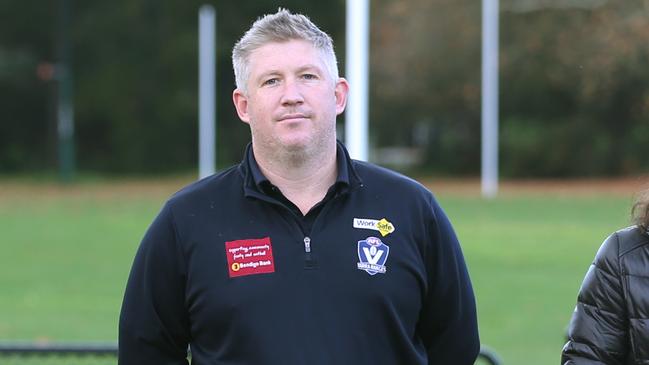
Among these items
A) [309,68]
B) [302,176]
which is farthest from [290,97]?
[302,176]

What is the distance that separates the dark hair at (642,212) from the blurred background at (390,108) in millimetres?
15903

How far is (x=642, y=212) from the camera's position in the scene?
341 centimetres

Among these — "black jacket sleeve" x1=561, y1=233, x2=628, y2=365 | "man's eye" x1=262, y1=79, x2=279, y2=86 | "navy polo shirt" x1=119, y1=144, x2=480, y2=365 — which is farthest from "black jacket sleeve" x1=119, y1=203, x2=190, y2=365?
"black jacket sleeve" x1=561, y1=233, x2=628, y2=365

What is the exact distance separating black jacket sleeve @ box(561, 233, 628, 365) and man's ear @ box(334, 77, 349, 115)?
33.8 inches

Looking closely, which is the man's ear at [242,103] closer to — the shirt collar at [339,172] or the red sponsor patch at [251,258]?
the shirt collar at [339,172]

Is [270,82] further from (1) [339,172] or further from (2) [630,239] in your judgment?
(2) [630,239]

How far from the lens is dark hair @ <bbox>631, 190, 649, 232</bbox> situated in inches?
133

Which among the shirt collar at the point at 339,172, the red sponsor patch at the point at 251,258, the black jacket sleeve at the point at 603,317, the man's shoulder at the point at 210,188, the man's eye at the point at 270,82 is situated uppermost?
→ the man's eye at the point at 270,82

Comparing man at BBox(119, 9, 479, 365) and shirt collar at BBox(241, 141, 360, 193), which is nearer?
man at BBox(119, 9, 479, 365)

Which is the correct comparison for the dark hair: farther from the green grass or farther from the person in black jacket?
the green grass

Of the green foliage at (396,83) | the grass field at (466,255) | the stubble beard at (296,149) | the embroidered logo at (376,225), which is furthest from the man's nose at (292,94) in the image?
the green foliage at (396,83)

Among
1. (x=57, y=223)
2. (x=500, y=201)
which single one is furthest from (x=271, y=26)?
(x=500, y=201)

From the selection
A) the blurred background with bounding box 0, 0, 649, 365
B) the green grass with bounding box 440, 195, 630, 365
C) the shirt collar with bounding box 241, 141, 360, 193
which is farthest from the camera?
the blurred background with bounding box 0, 0, 649, 365

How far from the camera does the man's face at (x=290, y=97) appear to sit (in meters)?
3.14
